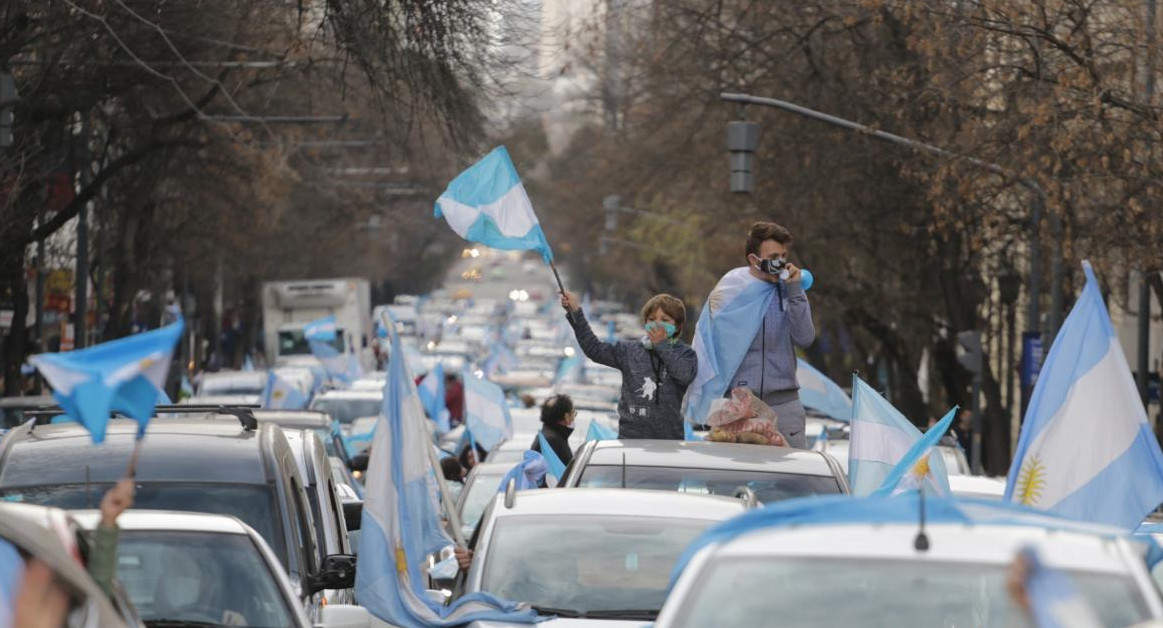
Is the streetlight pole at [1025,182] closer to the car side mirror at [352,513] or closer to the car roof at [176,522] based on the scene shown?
the car side mirror at [352,513]

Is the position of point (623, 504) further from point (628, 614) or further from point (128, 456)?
point (128, 456)

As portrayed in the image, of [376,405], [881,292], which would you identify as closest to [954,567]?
[376,405]

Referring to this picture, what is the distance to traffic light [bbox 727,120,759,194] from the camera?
2506 cm

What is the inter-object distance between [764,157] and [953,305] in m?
3.60

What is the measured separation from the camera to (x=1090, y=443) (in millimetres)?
8828

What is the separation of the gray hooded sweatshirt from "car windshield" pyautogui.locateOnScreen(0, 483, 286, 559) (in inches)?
106

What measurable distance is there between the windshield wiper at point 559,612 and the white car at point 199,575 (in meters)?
0.93

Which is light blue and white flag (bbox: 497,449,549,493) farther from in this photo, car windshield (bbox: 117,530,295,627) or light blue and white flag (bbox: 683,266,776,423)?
car windshield (bbox: 117,530,295,627)

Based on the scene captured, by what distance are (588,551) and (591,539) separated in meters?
0.05

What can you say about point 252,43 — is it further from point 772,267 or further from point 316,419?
point 772,267

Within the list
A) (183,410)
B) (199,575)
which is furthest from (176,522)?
(183,410)

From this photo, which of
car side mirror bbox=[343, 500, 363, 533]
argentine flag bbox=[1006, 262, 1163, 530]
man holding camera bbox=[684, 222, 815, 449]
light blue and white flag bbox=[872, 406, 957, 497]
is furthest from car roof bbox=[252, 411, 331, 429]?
argentine flag bbox=[1006, 262, 1163, 530]

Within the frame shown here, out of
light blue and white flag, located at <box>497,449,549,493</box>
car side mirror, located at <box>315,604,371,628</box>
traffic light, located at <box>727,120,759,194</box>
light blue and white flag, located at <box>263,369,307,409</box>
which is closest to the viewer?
car side mirror, located at <box>315,604,371,628</box>

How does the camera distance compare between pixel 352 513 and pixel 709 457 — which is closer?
pixel 709 457
